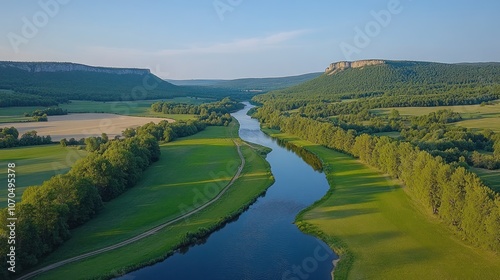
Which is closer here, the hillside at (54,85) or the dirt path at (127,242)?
the dirt path at (127,242)

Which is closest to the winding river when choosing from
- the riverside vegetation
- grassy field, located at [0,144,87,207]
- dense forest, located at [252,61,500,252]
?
the riverside vegetation

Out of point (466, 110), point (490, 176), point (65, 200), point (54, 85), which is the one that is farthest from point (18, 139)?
point (466, 110)

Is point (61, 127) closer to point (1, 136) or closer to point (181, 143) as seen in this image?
point (1, 136)

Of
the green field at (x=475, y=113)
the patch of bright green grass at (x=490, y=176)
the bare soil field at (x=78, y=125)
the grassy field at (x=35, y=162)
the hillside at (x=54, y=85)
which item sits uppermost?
the hillside at (x=54, y=85)

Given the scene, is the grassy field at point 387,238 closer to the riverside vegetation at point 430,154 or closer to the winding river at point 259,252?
the riverside vegetation at point 430,154

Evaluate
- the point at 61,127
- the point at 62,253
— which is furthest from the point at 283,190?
the point at 61,127

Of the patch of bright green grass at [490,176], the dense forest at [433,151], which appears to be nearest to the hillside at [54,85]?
the dense forest at [433,151]

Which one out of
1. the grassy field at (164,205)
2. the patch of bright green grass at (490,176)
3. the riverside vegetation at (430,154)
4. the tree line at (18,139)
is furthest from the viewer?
the tree line at (18,139)

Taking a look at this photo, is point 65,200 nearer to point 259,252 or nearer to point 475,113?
point 259,252
